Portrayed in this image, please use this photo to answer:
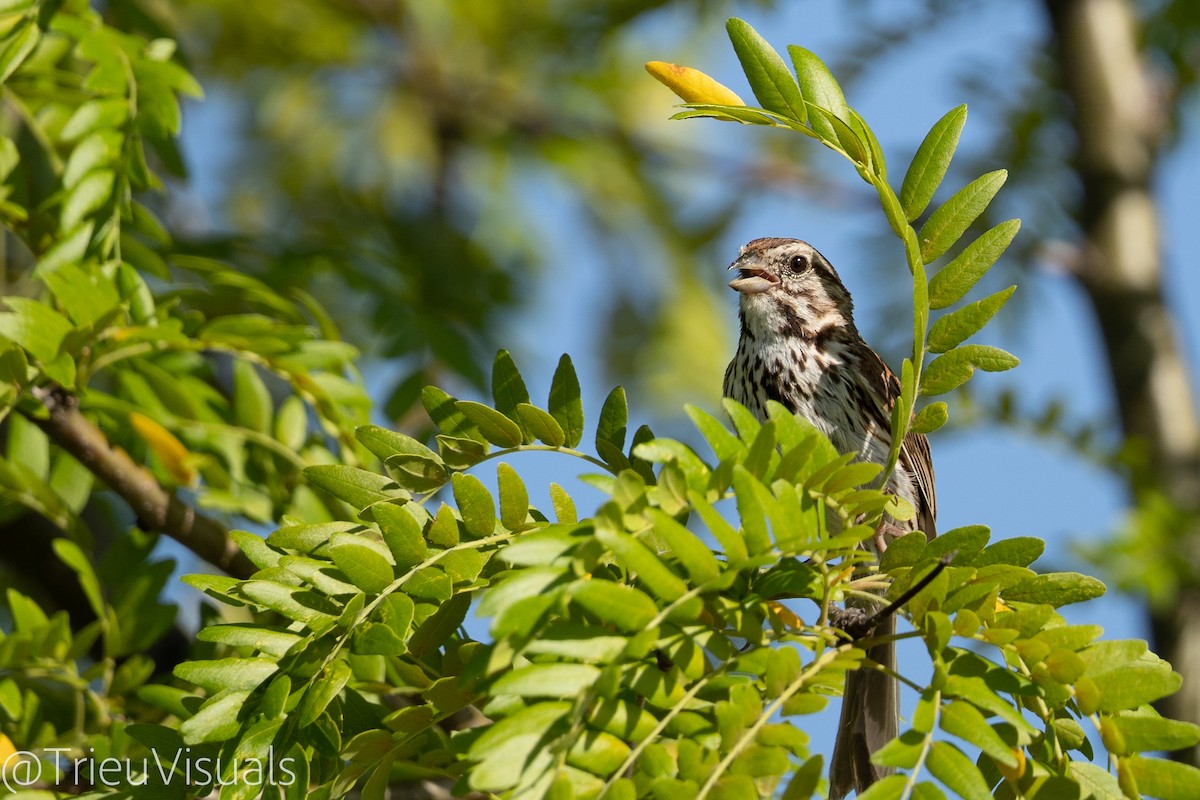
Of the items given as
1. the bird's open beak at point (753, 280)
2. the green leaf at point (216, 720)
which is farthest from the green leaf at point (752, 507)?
the bird's open beak at point (753, 280)

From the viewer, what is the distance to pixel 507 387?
2.01 metres

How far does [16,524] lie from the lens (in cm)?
311

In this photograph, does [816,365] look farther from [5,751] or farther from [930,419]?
[5,751]

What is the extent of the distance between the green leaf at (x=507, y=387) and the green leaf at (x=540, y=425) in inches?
3.0

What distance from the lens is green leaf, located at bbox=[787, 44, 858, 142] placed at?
1.78 m

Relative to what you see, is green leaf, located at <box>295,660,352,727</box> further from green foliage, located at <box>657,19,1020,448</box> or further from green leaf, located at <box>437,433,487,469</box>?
green foliage, located at <box>657,19,1020,448</box>

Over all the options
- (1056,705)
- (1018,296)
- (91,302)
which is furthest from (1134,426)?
(91,302)

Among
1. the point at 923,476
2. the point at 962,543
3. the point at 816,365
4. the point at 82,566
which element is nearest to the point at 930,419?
the point at 962,543

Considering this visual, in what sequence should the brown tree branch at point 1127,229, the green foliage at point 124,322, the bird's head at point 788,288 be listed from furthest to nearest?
the brown tree branch at point 1127,229 → the bird's head at point 788,288 → the green foliage at point 124,322

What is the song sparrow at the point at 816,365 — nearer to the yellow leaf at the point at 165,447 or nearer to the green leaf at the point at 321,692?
the yellow leaf at the point at 165,447

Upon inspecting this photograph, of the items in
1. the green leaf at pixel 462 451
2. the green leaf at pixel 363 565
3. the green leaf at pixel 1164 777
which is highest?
the green leaf at pixel 1164 777

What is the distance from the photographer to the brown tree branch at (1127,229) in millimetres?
5160

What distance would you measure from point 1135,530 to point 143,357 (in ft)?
9.77

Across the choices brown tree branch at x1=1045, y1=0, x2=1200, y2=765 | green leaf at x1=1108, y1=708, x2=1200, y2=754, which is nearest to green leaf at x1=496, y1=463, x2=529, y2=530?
green leaf at x1=1108, y1=708, x2=1200, y2=754
